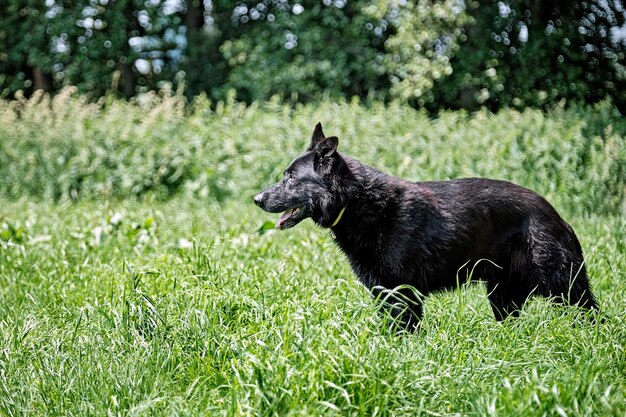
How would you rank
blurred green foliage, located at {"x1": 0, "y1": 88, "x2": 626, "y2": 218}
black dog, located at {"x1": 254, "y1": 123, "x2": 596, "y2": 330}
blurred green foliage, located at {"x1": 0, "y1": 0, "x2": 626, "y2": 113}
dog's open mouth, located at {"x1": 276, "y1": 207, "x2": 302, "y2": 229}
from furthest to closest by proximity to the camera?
1. blurred green foliage, located at {"x1": 0, "y1": 0, "x2": 626, "y2": 113}
2. blurred green foliage, located at {"x1": 0, "y1": 88, "x2": 626, "y2": 218}
3. dog's open mouth, located at {"x1": 276, "y1": 207, "x2": 302, "y2": 229}
4. black dog, located at {"x1": 254, "y1": 123, "x2": 596, "y2": 330}

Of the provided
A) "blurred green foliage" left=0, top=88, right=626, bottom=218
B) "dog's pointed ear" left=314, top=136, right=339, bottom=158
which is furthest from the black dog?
"blurred green foliage" left=0, top=88, right=626, bottom=218

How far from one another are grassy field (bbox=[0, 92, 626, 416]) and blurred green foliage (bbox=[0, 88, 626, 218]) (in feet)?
0.14

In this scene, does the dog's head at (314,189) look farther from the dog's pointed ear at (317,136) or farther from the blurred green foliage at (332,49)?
the blurred green foliage at (332,49)

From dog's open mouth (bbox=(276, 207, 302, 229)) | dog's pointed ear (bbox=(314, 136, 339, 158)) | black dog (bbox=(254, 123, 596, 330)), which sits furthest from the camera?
dog's open mouth (bbox=(276, 207, 302, 229))

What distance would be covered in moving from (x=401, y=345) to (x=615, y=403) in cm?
88

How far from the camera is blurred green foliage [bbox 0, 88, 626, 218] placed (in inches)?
294

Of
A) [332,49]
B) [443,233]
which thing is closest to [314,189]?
[443,233]

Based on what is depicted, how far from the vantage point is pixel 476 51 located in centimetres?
1346

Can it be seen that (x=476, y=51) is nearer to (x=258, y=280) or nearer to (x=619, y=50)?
(x=619, y=50)

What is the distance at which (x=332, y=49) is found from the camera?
1481cm

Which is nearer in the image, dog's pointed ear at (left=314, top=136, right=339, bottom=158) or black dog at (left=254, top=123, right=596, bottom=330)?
black dog at (left=254, top=123, right=596, bottom=330)

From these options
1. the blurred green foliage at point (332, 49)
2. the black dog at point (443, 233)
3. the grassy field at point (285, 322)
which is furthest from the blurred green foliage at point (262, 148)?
the black dog at point (443, 233)

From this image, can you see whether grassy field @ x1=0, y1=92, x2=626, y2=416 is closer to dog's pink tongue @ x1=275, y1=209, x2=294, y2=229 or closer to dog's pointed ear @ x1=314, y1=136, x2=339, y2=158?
dog's pink tongue @ x1=275, y1=209, x2=294, y2=229

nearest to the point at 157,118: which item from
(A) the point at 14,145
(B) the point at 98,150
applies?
(B) the point at 98,150
